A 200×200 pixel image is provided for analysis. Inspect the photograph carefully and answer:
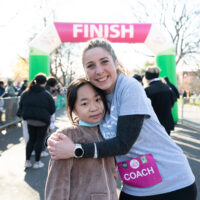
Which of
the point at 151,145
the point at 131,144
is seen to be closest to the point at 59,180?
the point at 131,144

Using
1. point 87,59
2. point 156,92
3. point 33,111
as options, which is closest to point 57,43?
point 33,111

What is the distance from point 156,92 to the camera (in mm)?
4359

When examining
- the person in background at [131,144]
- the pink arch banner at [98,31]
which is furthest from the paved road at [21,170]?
the pink arch banner at [98,31]

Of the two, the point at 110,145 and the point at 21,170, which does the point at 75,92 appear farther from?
the point at 21,170

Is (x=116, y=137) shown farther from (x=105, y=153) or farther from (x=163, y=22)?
(x=163, y=22)

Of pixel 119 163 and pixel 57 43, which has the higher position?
pixel 57 43

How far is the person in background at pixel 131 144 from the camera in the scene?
127 centimetres

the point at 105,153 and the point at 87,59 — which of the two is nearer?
the point at 105,153

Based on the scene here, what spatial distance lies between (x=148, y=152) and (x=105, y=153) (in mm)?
276

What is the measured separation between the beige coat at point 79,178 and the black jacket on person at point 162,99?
315 centimetres

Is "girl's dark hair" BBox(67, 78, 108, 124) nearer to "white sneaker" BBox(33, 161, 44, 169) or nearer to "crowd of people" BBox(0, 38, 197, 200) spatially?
"crowd of people" BBox(0, 38, 197, 200)

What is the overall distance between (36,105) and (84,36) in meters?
4.17

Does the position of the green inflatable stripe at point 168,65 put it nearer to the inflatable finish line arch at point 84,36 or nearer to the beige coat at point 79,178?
Result: the inflatable finish line arch at point 84,36

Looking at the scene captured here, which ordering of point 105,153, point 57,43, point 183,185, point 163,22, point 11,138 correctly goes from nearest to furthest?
1. point 105,153
2. point 183,185
3. point 11,138
4. point 57,43
5. point 163,22
